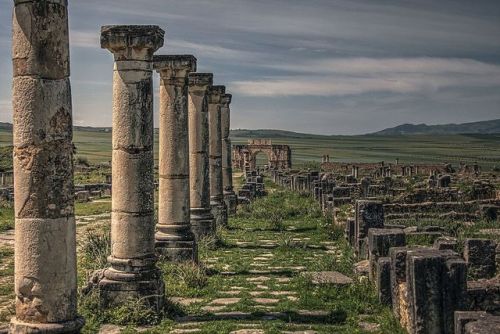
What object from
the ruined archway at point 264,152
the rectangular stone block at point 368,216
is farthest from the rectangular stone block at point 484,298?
the ruined archway at point 264,152

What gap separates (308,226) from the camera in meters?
23.1

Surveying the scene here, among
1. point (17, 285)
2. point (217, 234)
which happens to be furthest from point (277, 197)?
point (17, 285)

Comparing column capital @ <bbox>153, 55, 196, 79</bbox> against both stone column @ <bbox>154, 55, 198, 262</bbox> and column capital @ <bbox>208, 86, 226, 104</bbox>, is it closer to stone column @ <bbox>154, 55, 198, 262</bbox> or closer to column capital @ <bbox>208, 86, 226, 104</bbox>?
stone column @ <bbox>154, 55, 198, 262</bbox>

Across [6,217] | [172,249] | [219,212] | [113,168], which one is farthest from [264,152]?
[113,168]

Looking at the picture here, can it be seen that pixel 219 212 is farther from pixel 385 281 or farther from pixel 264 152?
pixel 264 152

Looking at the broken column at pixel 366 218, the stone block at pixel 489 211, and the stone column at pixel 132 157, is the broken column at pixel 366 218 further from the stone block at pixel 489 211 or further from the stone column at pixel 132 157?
the stone block at pixel 489 211

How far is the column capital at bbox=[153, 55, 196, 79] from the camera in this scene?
1410cm

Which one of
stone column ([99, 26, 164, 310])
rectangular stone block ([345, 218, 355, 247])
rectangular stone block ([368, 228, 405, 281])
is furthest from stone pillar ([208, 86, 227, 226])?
stone column ([99, 26, 164, 310])

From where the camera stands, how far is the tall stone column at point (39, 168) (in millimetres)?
6805

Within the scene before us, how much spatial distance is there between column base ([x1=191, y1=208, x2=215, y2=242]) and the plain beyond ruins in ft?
0.10

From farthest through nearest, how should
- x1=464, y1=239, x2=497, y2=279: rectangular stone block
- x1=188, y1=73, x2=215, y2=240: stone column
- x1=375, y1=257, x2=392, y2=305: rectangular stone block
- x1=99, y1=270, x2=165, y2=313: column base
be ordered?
1. x1=188, y1=73, x2=215, y2=240: stone column
2. x1=464, y1=239, x2=497, y2=279: rectangular stone block
3. x1=375, y1=257, x2=392, y2=305: rectangular stone block
4. x1=99, y1=270, x2=165, y2=313: column base

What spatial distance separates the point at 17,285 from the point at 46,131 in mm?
1651

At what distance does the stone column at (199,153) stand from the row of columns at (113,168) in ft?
0.09

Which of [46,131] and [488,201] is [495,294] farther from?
[488,201]
